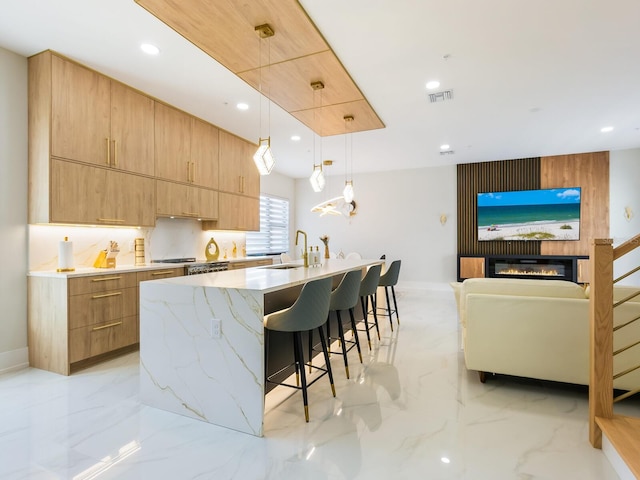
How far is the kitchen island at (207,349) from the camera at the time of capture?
2.11 m

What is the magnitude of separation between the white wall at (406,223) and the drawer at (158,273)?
16.2 feet

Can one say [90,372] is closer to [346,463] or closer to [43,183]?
[43,183]

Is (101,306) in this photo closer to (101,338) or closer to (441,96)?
(101,338)

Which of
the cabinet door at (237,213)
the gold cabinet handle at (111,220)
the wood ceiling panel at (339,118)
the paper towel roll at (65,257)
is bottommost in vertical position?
the paper towel roll at (65,257)

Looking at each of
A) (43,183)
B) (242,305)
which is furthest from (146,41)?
(242,305)

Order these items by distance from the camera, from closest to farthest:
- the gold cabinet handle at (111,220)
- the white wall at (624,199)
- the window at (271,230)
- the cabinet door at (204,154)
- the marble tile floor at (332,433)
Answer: the marble tile floor at (332,433), the gold cabinet handle at (111,220), the cabinet door at (204,154), the white wall at (624,199), the window at (271,230)

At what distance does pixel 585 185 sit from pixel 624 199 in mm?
682

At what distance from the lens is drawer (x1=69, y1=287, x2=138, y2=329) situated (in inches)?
121

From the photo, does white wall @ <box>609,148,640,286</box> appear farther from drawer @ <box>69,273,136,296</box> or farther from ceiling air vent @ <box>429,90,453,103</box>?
drawer @ <box>69,273,136,296</box>

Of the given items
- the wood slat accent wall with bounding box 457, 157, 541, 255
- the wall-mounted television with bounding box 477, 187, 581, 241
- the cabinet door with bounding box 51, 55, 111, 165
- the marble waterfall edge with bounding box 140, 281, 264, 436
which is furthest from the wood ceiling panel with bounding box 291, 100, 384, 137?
the wall-mounted television with bounding box 477, 187, 581, 241

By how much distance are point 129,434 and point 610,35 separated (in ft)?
15.5

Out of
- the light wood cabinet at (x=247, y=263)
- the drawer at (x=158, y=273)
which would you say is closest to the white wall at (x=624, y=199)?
the light wood cabinet at (x=247, y=263)

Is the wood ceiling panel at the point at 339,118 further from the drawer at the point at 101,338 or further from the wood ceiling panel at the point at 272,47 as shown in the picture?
the drawer at the point at 101,338

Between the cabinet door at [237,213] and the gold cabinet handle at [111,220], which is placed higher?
the cabinet door at [237,213]
